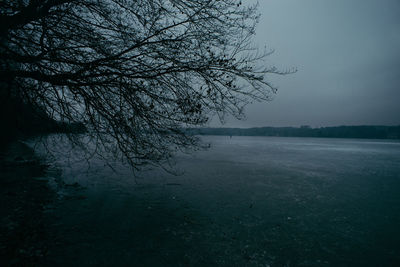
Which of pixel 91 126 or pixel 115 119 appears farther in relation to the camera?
pixel 91 126

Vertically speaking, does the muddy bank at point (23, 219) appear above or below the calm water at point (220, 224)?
above

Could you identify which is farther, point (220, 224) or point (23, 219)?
point (220, 224)

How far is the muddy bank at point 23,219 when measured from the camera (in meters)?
4.32

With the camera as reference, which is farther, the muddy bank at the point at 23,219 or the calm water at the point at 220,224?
the calm water at the point at 220,224

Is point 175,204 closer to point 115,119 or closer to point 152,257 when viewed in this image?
point 152,257

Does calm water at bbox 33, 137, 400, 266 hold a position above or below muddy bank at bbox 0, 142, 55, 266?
below

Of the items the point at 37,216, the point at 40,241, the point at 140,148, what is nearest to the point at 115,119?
the point at 140,148

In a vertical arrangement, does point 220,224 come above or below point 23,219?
below

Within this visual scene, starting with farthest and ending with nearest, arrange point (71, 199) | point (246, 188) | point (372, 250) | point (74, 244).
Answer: point (246, 188)
point (71, 199)
point (372, 250)
point (74, 244)

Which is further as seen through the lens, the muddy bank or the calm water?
the calm water

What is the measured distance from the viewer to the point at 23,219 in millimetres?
5844

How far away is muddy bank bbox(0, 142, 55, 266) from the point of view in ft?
14.2

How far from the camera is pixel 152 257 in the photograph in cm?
483

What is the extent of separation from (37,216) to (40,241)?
64.4 inches
